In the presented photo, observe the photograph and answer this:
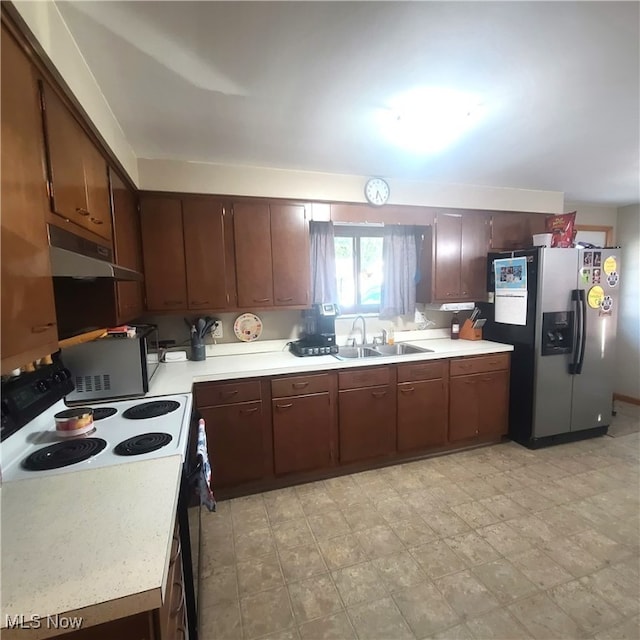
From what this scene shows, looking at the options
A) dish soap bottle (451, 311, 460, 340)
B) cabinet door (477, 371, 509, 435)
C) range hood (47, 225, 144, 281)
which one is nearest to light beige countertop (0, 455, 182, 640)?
range hood (47, 225, 144, 281)

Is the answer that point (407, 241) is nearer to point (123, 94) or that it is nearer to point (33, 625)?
point (123, 94)

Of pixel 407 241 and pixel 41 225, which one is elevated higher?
pixel 407 241

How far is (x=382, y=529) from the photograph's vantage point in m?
2.11

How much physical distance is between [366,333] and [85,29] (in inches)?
108

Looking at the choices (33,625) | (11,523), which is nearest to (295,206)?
(11,523)

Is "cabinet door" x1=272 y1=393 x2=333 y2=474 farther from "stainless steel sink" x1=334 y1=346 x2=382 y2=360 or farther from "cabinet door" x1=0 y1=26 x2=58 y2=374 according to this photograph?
"cabinet door" x1=0 y1=26 x2=58 y2=374

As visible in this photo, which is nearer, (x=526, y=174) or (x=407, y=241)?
(x=526, y=174)

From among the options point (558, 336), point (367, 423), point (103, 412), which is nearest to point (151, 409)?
point (103, 412)

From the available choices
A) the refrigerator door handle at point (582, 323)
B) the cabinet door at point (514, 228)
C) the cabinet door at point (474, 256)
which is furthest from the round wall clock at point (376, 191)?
the refrigerator door handle at point (582, 323)

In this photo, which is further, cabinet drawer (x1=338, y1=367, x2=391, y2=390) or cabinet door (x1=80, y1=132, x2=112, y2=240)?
cabinet drawer (x1=338, y1=367, x2=391, y2=390)

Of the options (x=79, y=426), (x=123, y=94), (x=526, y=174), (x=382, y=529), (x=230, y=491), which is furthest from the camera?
(x=526, y=174)

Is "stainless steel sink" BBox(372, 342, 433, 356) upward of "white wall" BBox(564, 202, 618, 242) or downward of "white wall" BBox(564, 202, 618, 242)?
downward

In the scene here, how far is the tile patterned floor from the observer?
153cm

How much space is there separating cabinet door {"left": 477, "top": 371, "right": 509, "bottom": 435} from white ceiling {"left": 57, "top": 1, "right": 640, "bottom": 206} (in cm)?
184
